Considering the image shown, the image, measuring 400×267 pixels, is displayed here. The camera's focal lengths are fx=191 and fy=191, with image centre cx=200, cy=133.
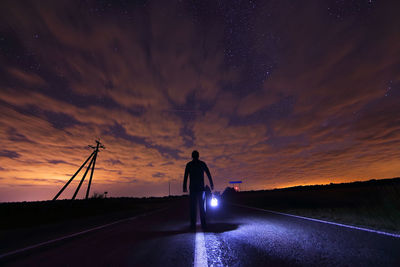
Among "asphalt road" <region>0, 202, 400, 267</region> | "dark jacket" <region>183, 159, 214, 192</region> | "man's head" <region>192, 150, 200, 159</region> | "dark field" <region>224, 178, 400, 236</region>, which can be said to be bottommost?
"asphalt road" <region>0, 202, 400, 267</region>

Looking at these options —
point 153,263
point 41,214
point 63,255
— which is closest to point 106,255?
point 63,255

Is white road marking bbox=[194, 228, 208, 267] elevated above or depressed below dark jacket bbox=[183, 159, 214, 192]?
below

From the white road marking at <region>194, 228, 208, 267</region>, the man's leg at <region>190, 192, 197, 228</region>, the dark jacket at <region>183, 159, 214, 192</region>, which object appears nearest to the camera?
the white road marking at <region>194, 228, 208, 267</region>

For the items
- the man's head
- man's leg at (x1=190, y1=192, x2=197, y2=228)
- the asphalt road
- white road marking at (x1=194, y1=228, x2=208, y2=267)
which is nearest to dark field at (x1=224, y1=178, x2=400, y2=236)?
the asphalt road

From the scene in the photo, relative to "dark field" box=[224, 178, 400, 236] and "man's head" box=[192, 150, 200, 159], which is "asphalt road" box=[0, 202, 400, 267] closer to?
"dark field" box=[224, 178, 400, 236]

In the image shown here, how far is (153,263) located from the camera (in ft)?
8.36

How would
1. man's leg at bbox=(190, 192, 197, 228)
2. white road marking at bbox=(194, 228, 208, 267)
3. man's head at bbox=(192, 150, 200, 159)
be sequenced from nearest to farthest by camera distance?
white road marking at bbox=(194, 228, 208, 267) → man's leg at bbox=(190, 192, 197, 228) → man's head at bbox=(192, 150, 200, 159)

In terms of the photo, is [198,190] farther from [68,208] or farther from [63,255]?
[68,208]

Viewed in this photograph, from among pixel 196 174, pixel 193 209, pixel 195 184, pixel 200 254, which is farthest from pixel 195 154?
pixel 200 254

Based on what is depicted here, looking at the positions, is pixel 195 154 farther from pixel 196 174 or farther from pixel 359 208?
pixel 359 208

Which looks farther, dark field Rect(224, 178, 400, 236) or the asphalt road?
dark field Rect(224, 178, 400, 236)

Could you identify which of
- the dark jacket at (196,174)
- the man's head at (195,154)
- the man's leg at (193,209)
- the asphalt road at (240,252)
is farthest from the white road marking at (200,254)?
the man's head at (195,154)

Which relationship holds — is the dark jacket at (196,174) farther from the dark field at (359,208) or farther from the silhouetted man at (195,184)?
the dark field at (359,208)

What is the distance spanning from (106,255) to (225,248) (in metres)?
1.92
